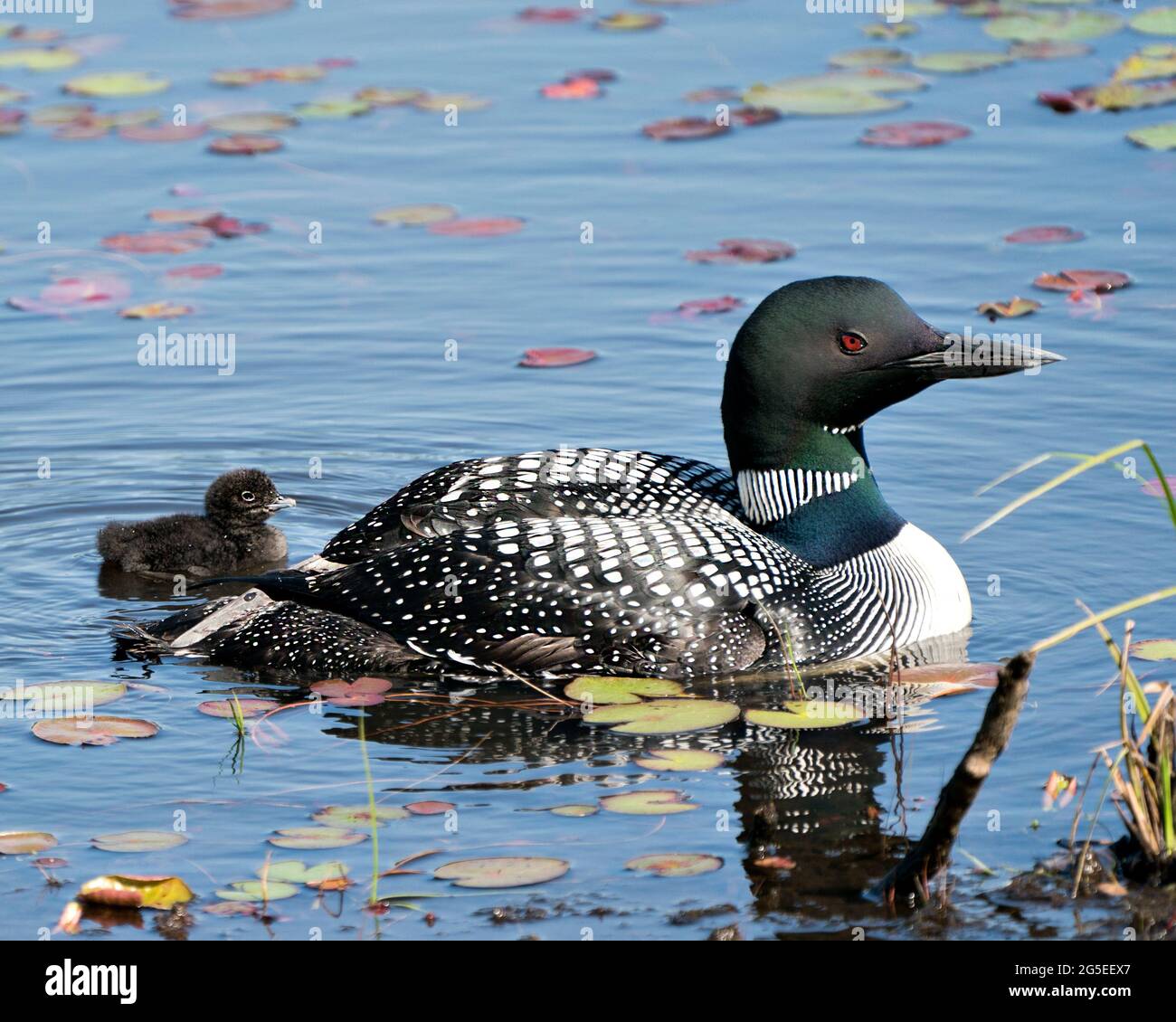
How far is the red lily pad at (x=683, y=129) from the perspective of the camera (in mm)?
11078

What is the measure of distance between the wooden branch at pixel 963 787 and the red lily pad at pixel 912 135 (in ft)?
22.7

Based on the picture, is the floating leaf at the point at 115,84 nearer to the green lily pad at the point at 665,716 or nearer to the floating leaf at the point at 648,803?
the green lily pad at the point at 665,716

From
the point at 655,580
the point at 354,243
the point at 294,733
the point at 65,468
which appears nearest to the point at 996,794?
the point at 655,580

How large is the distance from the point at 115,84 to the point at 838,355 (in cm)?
672

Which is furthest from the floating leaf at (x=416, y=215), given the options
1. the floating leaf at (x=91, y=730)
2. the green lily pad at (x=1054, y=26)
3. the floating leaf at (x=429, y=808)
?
the floating leaf at (x=429, y=808)

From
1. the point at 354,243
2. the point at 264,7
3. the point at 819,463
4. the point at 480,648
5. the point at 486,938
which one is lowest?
the point at 486,938

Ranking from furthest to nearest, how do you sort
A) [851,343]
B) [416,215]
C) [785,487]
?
1. [416,215]
2. [785,487]
3. [851,343]

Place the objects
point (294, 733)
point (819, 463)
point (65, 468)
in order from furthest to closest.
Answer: point (65, 468)
point (819, 463)
point (294, 733)

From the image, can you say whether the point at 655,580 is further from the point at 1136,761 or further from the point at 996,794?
the point at 1136,761

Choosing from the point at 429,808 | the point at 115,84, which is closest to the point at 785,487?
the point at 429,808

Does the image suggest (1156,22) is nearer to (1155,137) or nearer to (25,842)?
(1155,137)

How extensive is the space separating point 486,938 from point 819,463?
251 cm

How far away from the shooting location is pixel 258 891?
15.8 feet

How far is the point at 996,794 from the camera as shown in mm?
5340
